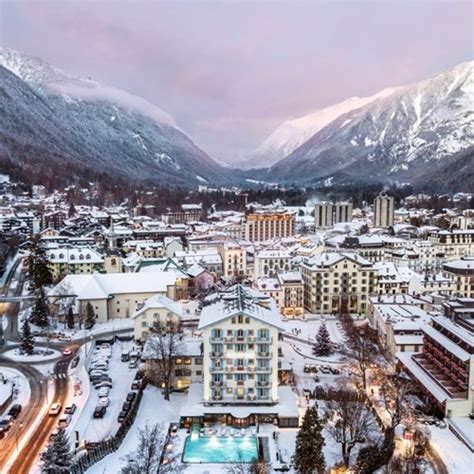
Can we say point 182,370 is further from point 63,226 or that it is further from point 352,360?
point 63,226

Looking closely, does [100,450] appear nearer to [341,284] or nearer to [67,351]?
[67,351]

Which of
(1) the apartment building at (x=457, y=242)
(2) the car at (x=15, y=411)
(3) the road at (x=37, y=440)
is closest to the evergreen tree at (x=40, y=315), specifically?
(3) the road at (x=37, y=440)

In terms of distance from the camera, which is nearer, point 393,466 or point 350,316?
point 393,466

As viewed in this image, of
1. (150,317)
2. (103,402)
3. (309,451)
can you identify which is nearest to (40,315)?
(150,317)

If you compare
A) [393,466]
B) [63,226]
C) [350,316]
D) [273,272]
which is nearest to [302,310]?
[350,316]

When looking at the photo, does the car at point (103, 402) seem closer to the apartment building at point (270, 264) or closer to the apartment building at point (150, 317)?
the apartment building at point (150, 317)

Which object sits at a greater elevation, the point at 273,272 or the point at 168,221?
the point at 168,221

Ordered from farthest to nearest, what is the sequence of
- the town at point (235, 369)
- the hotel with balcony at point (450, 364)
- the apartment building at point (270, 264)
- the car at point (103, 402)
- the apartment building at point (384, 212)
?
the apartment building at point (384, 212)
the apartment building at point (270, 264)
the car at point (103, 402)
the hotel with balcony at point (450, 364)
the town at point (235, 369)
